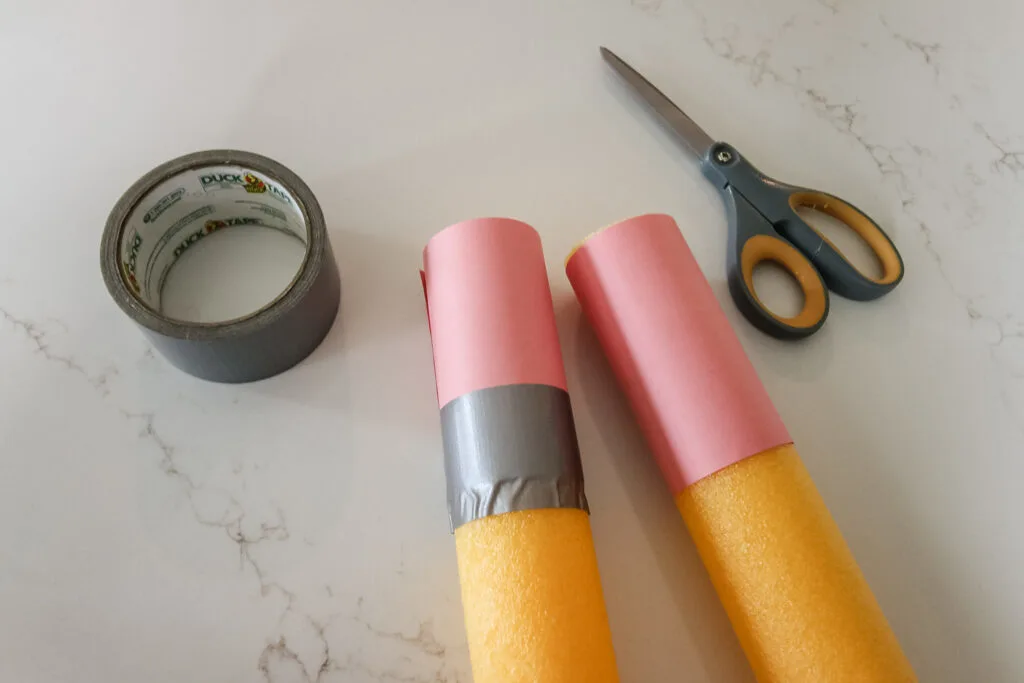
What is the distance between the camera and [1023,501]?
0.49m

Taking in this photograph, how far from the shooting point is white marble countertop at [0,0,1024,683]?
45 centimetres

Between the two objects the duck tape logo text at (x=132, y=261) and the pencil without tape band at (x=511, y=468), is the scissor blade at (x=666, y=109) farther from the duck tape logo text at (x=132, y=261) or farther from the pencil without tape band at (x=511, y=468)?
the duck tape logo text at (x=132, y=261)

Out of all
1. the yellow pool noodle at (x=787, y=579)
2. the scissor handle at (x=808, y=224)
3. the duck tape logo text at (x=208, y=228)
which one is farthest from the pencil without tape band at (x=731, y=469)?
the duck tape logo text at (x=208, y=228)

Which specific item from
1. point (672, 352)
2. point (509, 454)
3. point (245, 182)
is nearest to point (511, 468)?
point (509, 454)

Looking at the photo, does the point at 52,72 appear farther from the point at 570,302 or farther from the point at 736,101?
the point at 736,101

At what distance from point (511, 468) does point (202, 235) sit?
0.31 meters

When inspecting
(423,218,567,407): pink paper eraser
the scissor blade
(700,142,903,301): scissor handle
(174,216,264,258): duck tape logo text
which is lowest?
(423,218,567,407): pink paper eraser

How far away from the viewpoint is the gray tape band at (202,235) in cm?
44

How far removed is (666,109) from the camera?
602 millimetres

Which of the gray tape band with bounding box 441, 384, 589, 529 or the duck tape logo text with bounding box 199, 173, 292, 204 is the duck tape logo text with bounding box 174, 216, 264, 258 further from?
the gray tape band with bounding box 441, 384, 589, 529

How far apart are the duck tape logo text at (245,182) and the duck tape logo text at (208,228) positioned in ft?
0.14

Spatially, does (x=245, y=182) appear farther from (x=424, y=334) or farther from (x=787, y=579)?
Answer: (x=787, y=579)

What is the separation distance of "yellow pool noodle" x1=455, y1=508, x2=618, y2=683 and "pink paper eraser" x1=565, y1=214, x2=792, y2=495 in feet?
0.27

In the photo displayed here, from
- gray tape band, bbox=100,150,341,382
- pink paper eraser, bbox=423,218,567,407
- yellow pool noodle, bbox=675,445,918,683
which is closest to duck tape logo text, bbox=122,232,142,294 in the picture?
gray tape band, bbox=100,150,341,382
